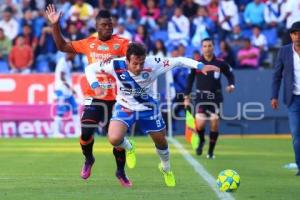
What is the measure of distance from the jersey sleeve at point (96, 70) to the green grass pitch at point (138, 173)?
1.34 m

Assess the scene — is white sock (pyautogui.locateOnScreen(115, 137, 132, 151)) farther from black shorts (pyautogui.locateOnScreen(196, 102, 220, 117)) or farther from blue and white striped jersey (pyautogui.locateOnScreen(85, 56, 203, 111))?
black shorts (pyautogui.locateOnScreen(196, 102, 220, 117))

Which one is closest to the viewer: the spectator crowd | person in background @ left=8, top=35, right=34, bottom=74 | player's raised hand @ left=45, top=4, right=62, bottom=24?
player's raised hand @ left=45, top=4, right=62, bottom=24

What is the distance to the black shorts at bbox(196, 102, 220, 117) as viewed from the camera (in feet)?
57.7

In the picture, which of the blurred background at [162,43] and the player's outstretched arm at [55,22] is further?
the blurred background at [162,43]

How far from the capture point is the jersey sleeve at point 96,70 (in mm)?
11469

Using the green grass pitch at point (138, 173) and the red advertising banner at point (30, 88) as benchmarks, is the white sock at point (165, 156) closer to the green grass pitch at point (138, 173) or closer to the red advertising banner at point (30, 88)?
the green grass pitch at point (138, 173)

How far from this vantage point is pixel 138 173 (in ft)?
45.0

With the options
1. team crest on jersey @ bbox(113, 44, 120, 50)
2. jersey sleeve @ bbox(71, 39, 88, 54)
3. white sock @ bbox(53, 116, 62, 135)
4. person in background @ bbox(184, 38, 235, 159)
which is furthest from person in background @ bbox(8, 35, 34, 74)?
team crest on jersey @ bbox(113, 44, 120, 50)

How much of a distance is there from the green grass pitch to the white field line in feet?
0.28

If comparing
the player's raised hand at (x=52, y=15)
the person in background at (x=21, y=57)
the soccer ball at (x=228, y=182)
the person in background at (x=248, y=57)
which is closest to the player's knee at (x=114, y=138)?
the soccer ball at (x=228, y=182)

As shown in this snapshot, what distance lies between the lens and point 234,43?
27.0 meters

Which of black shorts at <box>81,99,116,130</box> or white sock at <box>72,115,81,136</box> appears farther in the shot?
white sock at <box>72,115,81,136</box>

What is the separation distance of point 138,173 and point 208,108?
4.29 meters

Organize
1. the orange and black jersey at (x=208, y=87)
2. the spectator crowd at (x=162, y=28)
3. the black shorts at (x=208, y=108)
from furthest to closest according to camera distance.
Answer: the spectator crowd at (x=162, y=28) < the orange and black jersey at (x=208, y=87) < the black shorts at (x=208, y=108)
